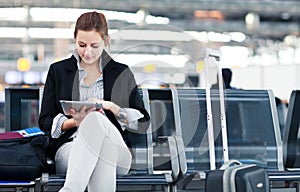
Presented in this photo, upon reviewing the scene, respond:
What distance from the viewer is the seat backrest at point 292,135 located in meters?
4.13

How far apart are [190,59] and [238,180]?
0.90 meters

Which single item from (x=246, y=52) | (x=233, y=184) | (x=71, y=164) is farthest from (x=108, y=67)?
(x=246, y=52)

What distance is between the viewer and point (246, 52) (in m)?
31.8

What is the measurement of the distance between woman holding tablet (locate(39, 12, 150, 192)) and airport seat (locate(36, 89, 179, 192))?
110mm

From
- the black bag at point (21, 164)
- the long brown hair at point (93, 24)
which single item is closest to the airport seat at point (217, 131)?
the black bag at point (21, 164)

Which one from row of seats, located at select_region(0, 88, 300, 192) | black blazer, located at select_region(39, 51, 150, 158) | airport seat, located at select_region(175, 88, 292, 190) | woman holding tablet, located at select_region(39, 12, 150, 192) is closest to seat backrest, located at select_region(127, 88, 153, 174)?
row of seats, located at select_region(0, 88, 300, 192)

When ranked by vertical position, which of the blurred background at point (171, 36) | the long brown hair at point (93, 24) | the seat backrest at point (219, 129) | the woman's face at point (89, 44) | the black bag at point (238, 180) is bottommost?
the black bag at point (238, 180)

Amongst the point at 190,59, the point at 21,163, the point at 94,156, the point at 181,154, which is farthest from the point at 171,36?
the point at 21,163

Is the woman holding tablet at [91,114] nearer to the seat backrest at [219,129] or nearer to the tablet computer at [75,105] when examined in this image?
the tablet computer at [75,105]

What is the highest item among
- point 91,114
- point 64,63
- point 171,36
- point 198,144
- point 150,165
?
point 171,36

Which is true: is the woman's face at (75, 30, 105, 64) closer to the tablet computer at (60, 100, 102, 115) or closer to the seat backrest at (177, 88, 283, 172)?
the tablet computer at (60, 100, 102, 115)

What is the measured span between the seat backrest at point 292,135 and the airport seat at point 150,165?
→ 2.23 feet

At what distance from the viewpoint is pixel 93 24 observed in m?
3.35

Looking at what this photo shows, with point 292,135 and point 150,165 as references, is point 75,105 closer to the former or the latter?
point 150,165
